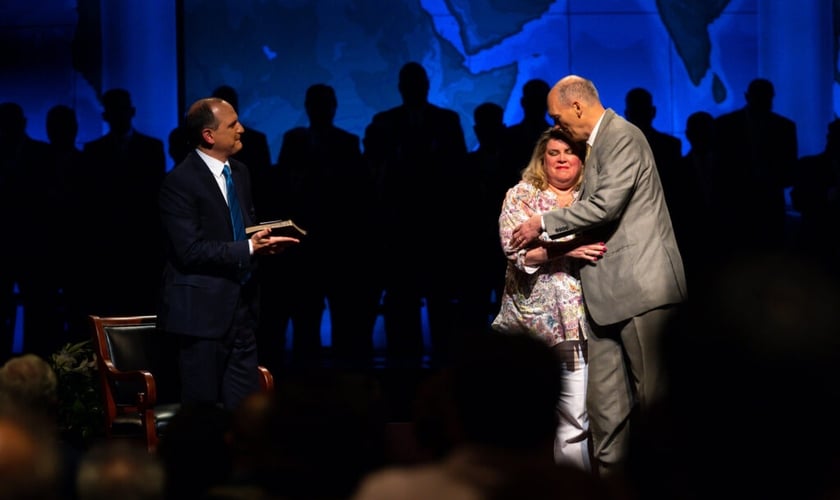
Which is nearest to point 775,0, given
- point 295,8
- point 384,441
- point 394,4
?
point 394,4

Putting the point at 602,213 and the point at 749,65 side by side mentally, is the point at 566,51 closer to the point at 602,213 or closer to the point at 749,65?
the point at 749,65

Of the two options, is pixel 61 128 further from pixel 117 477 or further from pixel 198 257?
pixel 117 477

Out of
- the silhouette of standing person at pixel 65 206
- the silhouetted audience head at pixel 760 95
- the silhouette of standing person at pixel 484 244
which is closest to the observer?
the silhouette of standing person at pixel 484 244

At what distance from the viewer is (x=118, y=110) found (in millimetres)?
6973

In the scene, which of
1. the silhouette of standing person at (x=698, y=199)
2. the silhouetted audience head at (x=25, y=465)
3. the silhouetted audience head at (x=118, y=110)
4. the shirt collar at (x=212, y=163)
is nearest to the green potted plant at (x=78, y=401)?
the shirt collar at (x=212, y=163)

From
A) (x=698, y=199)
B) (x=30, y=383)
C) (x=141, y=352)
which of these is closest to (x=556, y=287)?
(x=141, y=352)

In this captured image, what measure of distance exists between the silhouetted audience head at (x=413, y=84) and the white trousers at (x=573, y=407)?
305 centimetres

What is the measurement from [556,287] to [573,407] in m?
0.43

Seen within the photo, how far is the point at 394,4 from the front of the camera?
291 inches

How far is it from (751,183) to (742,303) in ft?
17.5

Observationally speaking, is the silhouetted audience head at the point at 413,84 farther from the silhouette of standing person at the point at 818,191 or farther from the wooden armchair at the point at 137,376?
the wooden armchair at the point at 137,376

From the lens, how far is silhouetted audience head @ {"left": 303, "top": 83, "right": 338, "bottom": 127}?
6.85 metres

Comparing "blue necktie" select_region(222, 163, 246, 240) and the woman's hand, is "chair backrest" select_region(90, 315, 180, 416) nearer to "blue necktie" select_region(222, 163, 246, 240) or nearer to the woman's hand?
"blue necktie" select_region(222, 163, 246, 240)

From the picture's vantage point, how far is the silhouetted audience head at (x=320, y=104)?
6852 mm
